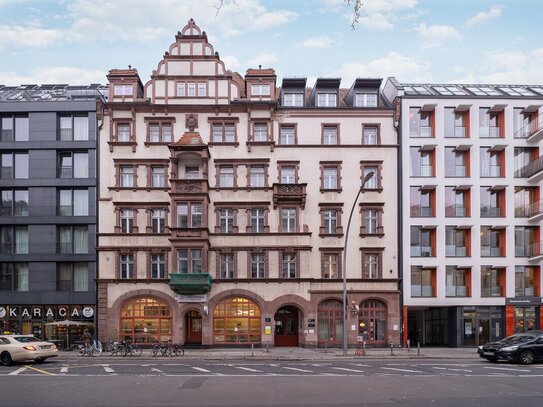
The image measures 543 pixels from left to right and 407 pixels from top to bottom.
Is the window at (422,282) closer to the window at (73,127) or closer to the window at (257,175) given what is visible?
the window at (257,175)

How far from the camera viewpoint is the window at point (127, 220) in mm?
41781

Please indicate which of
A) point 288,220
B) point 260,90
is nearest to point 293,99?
point 260,90

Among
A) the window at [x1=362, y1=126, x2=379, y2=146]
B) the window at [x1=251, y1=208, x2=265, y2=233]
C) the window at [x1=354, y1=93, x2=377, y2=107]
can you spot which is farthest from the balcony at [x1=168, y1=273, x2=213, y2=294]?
the window at [x1=354, y1=93, x2=377, y2=107]

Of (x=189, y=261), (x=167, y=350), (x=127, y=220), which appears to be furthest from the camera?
(x=127, y=220)

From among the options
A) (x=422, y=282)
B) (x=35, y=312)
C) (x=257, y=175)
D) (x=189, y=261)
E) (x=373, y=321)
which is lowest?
(x=373, y=321)

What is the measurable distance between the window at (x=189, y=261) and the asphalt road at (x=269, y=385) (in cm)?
1266

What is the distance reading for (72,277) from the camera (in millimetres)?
43031

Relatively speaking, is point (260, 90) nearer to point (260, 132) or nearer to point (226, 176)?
point (260, 132)

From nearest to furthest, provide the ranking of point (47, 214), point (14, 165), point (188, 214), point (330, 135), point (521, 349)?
1. point (521, 349)
2. point (188, 214)
3. point (47, 214)
4. point (330, 135)
5. point (14, 165)

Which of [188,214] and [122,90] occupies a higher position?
[122,90]

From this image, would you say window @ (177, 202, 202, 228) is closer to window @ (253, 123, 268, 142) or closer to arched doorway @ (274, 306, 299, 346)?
window @ (253, 123, 268, 142)

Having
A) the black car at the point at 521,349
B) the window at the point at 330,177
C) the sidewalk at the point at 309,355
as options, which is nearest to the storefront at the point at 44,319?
the sidewalk at the point at 309,355

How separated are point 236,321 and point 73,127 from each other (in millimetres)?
17279

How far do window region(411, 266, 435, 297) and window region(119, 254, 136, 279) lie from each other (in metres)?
18.6
